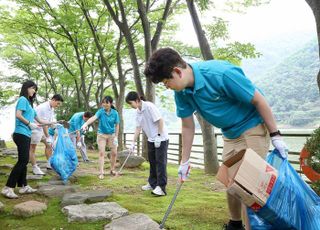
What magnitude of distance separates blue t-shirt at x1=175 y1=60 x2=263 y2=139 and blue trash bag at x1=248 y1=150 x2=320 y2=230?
1.33 feet

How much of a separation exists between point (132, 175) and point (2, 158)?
454 cm

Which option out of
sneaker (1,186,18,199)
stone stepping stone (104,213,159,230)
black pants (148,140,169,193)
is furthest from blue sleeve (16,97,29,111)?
stone stepping stone (104,213,159,230)

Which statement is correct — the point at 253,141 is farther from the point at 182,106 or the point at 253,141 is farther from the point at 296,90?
the point at 296,90

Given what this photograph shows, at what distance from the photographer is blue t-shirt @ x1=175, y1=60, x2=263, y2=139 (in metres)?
2.51

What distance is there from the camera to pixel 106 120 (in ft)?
24.7

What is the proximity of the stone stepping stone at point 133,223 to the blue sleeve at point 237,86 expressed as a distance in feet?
5.13

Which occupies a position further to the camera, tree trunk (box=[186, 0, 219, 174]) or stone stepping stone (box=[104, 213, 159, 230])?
tree trunk (box=[186, 0, 219, 174])

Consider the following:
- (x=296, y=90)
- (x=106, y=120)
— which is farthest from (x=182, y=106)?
(x=296, y=90)

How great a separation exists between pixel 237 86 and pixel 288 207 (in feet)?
2.81

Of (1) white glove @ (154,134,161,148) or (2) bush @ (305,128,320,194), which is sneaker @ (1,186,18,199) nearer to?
(1) white glove @ (154,134,161,148)

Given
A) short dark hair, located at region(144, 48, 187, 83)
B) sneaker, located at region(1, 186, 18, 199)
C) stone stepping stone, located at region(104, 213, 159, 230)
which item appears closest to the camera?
short dark hair, located at region(144, 48, 187, 83)

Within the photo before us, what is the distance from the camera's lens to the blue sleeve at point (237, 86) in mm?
2488

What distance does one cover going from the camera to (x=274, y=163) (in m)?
2.55

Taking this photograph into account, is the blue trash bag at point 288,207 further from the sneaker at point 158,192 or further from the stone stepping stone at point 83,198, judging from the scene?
the sneaker at point 158,192
